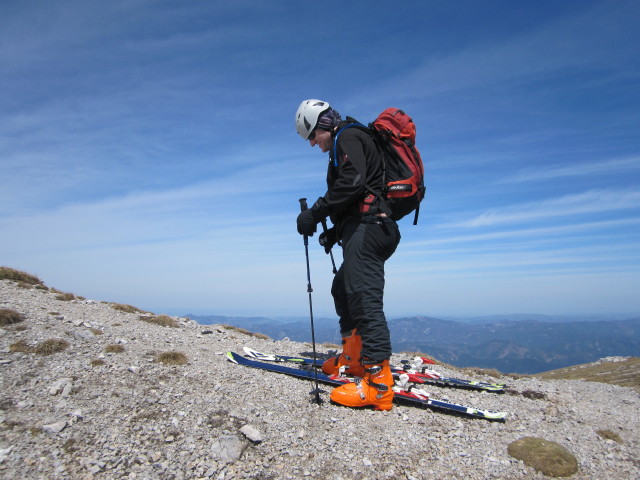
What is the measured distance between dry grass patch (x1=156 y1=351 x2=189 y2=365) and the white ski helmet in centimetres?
544

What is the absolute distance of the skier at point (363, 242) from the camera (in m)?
6.56

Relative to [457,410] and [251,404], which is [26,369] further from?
[457,410]

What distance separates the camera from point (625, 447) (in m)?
5.47

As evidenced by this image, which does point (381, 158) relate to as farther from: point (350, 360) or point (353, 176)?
point (350, 360)

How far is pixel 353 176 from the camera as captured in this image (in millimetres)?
6547

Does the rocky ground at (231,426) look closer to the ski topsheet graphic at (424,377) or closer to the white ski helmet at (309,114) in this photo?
the ski topsheet graphic at (424,377)

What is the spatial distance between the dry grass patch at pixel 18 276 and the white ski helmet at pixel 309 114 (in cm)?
1526

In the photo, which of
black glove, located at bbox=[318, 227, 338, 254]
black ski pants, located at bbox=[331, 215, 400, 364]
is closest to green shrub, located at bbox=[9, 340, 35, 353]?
black glove, located at bbox=[318, 227, 338, 254]

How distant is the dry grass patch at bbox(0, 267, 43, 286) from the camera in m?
15.8

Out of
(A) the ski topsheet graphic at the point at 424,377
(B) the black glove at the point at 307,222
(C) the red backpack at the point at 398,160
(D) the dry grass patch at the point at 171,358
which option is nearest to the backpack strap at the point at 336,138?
(C) the red backpack at the point at 398,160

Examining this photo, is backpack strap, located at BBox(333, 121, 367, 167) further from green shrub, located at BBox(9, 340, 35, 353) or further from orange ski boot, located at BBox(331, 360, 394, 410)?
green shrub, located at BBox(9, 340, 35, 353)

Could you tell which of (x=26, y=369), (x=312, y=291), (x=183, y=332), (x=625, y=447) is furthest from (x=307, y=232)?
(x=183, y=332)

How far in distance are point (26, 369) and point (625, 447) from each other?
9696 millimetres

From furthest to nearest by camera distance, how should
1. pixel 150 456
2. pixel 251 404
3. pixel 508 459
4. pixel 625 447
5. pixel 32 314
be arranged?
pixel 32 314 → pixel 251 404 → pixel 625 447 → pixel 508 459 → pixel 150 456
